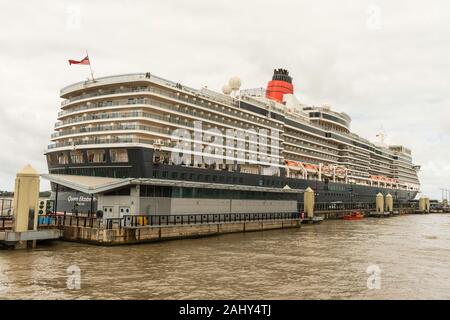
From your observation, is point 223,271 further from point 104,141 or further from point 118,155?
point 104,141

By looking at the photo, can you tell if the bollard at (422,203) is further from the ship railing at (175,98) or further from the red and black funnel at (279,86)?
the ship railing at (175,98)

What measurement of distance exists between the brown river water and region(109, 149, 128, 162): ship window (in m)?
12.2

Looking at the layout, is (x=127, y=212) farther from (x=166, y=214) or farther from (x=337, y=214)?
(x=337, y=214)

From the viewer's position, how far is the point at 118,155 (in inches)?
1769

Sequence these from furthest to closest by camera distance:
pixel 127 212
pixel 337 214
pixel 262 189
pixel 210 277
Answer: pixel 337 214 < pixel 262 189 < pixel 127 212 < pixel 210 277

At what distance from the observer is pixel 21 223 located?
101 ft

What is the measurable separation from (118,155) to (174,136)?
286 inches

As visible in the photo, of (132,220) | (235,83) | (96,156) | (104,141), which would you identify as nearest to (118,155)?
(104,141)

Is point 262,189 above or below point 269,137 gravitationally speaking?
below

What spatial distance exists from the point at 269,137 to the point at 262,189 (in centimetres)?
1518

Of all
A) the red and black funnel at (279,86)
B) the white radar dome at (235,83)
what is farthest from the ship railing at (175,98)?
the red and black funnel at (279,86)

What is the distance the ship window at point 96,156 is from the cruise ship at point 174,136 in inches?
5.1
